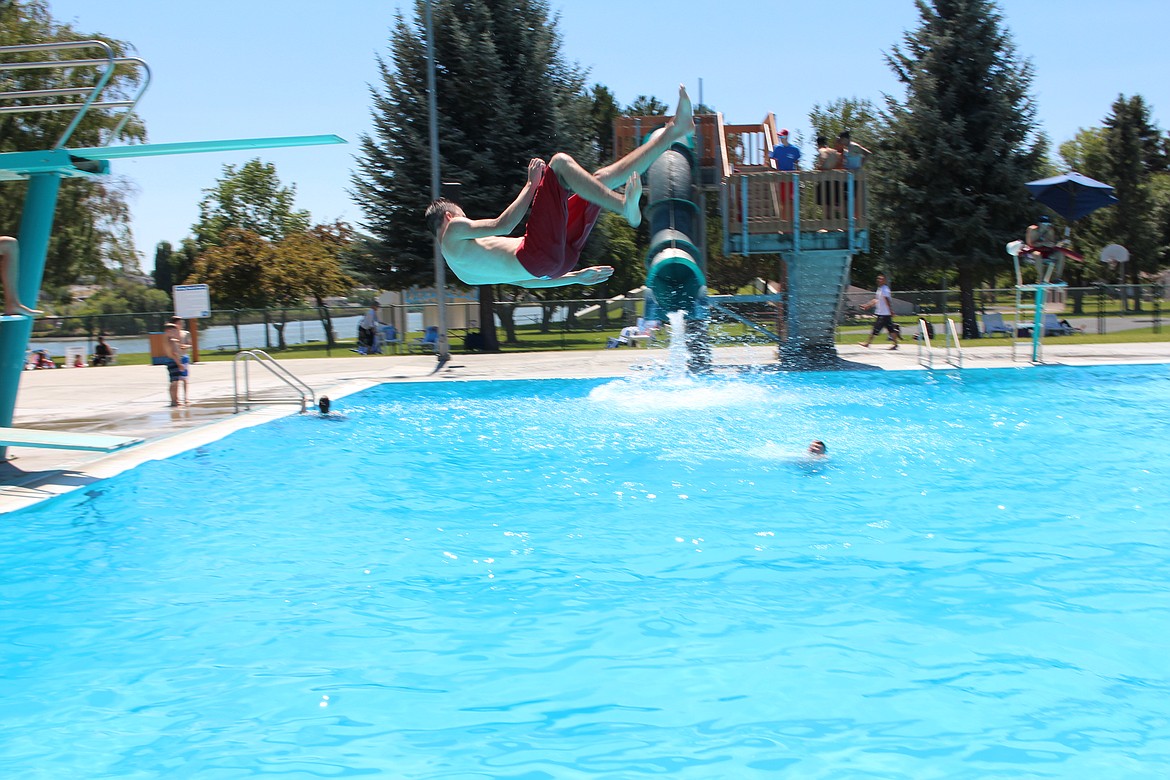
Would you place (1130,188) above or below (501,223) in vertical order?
above

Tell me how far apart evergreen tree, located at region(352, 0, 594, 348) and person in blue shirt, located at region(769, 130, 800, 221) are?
9.90 metres

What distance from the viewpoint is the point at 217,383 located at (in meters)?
20.7

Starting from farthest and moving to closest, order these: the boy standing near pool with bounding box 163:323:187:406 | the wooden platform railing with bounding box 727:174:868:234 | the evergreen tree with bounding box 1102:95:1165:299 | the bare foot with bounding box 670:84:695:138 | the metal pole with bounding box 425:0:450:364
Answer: the evergreen tree with bounding box 1102:95:1165:299 < the metal pole with bounding box 425:0:450:364 < the wooden platform railing with bounding box 727:174:868:234 < the boy standing near pool with bounding box 163:323:187:406 < the bare foot with bounding box 670:84:695:138

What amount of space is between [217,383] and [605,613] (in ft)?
55.1

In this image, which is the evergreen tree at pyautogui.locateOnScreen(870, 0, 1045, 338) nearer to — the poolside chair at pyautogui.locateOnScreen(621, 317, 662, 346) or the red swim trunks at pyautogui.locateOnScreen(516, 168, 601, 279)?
the poolside chair at pyautogui.locateOnScreen(621, 317, 662, 346)

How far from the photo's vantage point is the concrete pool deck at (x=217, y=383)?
34.8 feet

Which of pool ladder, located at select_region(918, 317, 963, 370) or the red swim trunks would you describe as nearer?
the red swim trunks

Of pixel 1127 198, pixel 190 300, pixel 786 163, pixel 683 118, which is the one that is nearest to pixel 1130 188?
pixel 1127 198

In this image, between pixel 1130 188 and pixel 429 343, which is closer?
pixel 429 343

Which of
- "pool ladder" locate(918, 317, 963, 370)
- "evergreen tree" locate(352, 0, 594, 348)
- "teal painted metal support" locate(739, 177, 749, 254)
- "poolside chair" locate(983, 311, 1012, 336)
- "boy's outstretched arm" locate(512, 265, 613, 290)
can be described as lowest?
"pool ladder" locate(918, 317, 963, 370)

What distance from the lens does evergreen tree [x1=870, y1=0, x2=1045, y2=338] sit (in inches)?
1084

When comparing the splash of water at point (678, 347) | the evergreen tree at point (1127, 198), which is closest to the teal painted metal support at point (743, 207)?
the splash of water at point (678, 347)

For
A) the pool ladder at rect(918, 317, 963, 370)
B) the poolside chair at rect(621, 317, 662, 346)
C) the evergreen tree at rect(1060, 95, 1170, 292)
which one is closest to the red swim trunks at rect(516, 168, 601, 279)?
the poolside chair at rect(621, 317, 662, 346)

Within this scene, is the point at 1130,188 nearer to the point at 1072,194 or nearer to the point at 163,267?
the point at 1072,194
